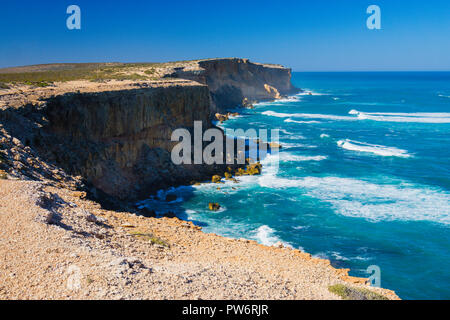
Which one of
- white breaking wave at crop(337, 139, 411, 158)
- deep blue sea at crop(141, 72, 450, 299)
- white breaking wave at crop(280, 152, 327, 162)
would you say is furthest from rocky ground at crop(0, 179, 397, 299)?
white breaking wave at crop(337, 139, 411, 158)

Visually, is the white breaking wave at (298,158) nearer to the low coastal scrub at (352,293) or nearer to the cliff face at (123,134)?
the cliff face at (123,134)

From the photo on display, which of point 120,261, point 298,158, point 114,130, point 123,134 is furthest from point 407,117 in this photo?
→ point 120,261

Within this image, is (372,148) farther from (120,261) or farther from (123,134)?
(120,261)

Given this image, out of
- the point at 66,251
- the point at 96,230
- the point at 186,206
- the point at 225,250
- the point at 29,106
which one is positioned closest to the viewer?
the point at 66,251

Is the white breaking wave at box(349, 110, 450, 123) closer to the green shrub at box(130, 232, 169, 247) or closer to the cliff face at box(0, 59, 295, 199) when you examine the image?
the cliff face at box(0, 59, 295, 199)

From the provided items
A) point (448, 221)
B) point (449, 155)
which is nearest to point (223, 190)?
point (448, 221)

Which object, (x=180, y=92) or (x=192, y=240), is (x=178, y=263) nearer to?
(x=192, y=240)

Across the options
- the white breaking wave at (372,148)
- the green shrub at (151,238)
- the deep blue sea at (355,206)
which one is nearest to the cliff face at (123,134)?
the deep blue sea at (355,206)
